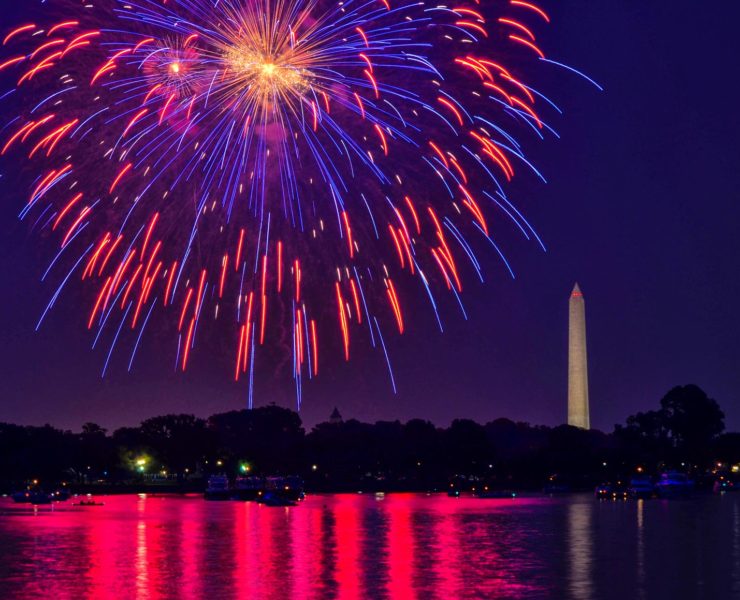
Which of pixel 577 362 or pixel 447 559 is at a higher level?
pixel 577 362

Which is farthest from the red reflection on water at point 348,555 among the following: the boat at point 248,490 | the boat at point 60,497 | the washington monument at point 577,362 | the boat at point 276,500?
the washington monument at point 577,362

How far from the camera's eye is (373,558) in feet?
150

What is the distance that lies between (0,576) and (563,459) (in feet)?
520

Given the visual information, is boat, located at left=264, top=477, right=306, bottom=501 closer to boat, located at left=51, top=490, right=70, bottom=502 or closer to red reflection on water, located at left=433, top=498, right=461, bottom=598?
boat, located at left=51, top=490, right=70, bottom=502

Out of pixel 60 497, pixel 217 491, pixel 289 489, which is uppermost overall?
pixel 289 489

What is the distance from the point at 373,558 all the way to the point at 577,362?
12215 cm

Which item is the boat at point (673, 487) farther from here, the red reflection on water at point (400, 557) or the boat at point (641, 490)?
the red reflection on water at point (400, 557)

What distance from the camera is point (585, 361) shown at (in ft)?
542

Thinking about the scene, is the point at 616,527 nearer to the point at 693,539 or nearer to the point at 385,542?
the point at 693,539

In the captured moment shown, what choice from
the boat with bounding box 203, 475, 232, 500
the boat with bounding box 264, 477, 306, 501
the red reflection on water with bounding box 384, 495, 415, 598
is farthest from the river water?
the boat with bounding box 203, 475, 232, 500

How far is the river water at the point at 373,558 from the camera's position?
35.4 metres

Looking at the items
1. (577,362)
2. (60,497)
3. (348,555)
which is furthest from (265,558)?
(577,362)

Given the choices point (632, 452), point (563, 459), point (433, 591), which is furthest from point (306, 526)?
point (632, 452)

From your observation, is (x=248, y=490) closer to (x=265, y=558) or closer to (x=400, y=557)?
(x=265, y=558)
